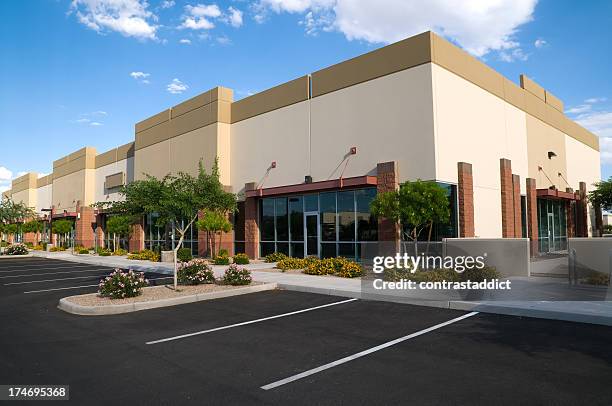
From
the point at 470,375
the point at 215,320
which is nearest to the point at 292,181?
the point at 215,320

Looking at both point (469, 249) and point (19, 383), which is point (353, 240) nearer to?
point (469, 249)

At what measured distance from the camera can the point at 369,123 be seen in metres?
20.4

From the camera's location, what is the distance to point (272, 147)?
2502 centimetres

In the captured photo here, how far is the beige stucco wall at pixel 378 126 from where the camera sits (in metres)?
18.6

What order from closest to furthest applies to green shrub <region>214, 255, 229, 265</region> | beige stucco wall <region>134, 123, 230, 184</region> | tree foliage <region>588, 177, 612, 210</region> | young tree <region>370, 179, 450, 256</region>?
1. young tree <region>370, 179, 450, 256</region>
2. green shrub <region>214, 255, 229, 265</region>
3. beige stucco wall <region>134, 123, 230, 184</region>
4. tree foliage <region>588, 177, 612, 210</region>

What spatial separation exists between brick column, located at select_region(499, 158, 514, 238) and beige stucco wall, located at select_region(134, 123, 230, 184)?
617 inches

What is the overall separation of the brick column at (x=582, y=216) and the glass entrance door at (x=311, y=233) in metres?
21.6

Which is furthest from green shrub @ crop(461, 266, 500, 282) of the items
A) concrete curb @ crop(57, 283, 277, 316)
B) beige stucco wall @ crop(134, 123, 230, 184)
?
beige stucco wall @ crop(134, 123, 230, 184)

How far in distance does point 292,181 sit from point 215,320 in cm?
1458

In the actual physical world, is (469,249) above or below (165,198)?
below

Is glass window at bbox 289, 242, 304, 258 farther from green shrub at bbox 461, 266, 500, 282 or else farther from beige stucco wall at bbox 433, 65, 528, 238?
green shrub at bbox 461, 266, 500, 282

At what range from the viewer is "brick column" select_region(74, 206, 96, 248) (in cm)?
4341

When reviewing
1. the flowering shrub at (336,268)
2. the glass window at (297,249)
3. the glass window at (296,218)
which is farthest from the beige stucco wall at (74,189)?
the flowering shrub at (336,268)

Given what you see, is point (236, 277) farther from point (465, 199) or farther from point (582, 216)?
point (582, 216)
